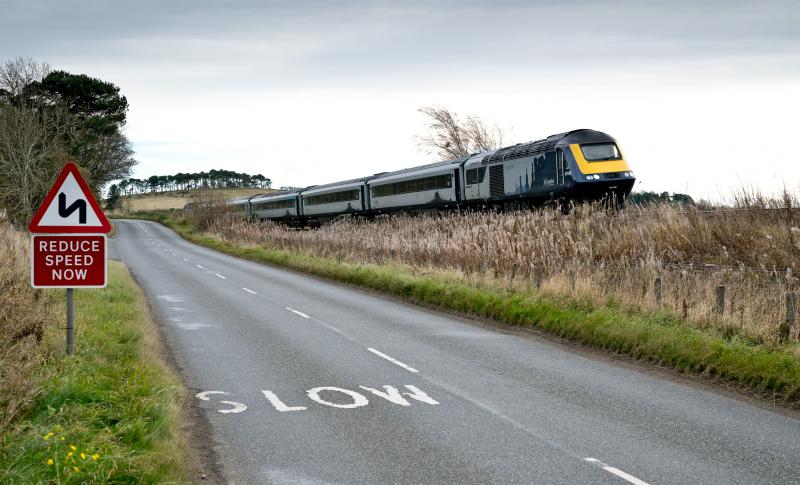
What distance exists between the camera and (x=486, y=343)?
41.7ft

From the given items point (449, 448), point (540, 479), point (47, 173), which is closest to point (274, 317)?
point (449, 448)

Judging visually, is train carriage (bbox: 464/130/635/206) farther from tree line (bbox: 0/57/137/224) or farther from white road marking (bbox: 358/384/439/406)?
tree line (bbox: 0/57/137/224)

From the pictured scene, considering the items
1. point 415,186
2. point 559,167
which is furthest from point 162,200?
point 559,167

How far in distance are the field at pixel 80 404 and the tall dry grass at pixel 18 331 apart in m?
0.01

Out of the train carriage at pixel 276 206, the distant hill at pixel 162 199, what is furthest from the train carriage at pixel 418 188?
the distant hill at pixel 162 199

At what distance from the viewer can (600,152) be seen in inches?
1067

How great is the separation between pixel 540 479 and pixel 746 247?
37.9ft

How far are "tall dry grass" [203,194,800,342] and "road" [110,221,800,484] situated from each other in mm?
2004

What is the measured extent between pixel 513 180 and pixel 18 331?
2266 cm

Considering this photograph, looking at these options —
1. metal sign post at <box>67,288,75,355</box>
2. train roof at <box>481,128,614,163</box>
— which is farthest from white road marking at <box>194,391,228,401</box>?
train roof at <box>481,128,614,163</box>

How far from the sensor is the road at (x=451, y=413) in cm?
617

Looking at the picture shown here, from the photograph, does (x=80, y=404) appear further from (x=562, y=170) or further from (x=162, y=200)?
(x=162, y=200)

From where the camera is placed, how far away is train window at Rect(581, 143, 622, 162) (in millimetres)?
26672

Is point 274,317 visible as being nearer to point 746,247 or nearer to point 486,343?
point 486,343
